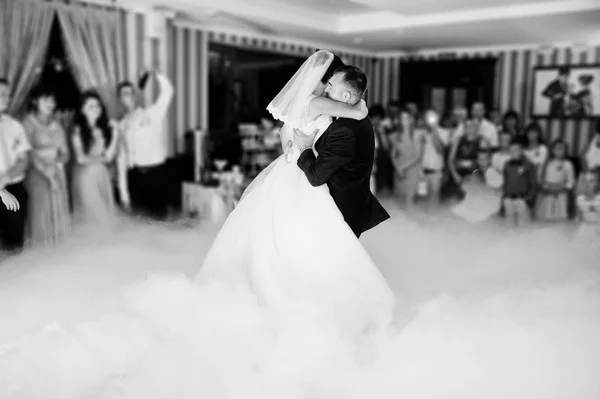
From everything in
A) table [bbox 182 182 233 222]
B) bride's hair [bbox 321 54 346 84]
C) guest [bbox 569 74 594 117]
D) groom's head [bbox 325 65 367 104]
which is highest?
guest [bbox 569 74 594 117]

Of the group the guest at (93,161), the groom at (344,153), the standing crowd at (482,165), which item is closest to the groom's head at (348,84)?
the groom at (344,153)

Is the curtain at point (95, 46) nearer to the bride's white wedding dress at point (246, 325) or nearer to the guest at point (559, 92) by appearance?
the bride's white wedding dress at point (246, 325)

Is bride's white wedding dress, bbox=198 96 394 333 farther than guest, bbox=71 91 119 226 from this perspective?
No

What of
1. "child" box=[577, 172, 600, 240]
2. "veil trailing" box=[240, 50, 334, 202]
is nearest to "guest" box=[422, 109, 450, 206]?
"child" box=[577, 172, 600, 240]

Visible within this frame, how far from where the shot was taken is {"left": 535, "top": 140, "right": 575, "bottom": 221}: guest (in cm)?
597

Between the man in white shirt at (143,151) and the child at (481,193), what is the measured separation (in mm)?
3243

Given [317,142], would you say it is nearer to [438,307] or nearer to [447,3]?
[438,307]

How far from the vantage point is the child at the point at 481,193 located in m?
6.32

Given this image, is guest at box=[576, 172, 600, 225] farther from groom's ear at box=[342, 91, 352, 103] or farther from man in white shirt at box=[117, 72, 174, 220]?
man in white shirt at box=[117, 72, 174, 220]

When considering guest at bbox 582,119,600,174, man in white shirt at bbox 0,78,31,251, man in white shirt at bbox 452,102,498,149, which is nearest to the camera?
man in white shirt at bbox 0,78,31,251

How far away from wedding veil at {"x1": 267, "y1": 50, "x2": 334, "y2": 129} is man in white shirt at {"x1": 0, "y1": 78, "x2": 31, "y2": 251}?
7.46 ft

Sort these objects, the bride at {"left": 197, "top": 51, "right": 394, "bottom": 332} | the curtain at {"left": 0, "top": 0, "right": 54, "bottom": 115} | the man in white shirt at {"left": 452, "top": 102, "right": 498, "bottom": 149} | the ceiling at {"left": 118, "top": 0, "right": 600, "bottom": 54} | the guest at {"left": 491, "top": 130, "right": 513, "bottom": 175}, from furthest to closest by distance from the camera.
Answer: the man in white shirt at {"left": 452, "top": 102, "right": 498, "bottom": 149} → the guest at {"left": 491, "top": 130, "right": 513, "bottom": 175} → the ceiling at {"left": 118, "top": 0, "right": 600, "bottom": 54} → the curtain at {"left": 0, "top": 0, "right": 54, "bottom": 115} → the bride at {"left": 197, "top": 51, "right": 394, "bottom": 332}

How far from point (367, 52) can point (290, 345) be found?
7.01 m

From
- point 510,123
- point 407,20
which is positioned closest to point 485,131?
point 510,123
